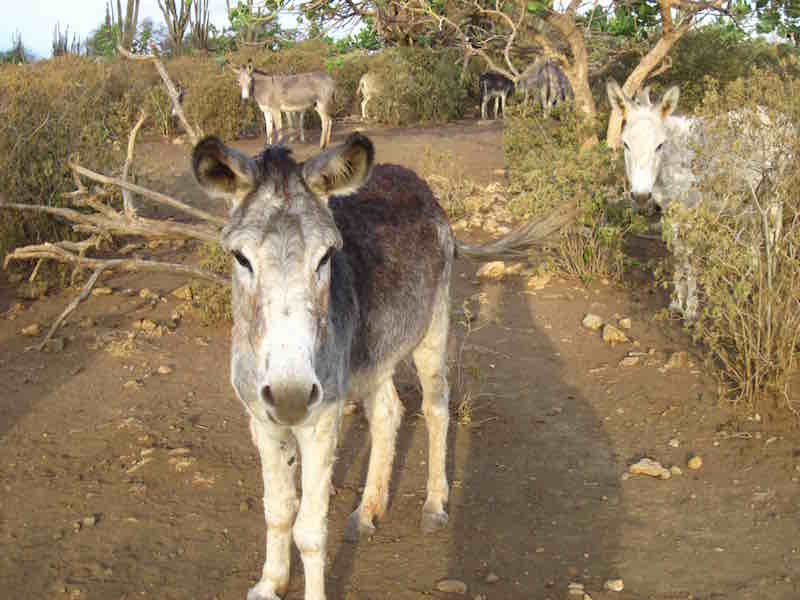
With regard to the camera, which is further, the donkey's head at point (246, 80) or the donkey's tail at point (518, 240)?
the donkey's head at point (246, 80)

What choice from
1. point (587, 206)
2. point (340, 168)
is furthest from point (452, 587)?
point (587, 206)

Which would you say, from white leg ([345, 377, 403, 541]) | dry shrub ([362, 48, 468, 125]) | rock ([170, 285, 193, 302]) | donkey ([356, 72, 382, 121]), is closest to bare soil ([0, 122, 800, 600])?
white leg ([345, 377, 403, 541])

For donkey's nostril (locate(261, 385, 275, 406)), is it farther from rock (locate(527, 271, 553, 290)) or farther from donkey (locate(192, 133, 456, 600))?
rock (locate(527, 271, 553, 290))

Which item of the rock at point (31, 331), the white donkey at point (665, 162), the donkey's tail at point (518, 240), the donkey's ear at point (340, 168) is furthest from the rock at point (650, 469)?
the rock at point (31, 331)

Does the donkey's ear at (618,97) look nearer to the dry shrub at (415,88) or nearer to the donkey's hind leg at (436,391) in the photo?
the donkey's hind leg at (436,391)

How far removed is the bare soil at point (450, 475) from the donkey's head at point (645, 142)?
4.18ft

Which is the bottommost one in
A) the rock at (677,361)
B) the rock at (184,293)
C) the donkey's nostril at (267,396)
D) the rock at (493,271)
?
the rock at (677,361)

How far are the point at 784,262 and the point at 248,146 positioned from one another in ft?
49.7

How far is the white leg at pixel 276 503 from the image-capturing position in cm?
339

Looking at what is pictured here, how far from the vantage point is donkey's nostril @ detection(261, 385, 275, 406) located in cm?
250

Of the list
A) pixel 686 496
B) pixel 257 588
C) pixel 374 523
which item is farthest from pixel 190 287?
pixel 686 496

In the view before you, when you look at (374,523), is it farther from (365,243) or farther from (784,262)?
(784,262)

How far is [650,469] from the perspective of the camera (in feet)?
15.8

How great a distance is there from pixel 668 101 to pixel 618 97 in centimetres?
68
